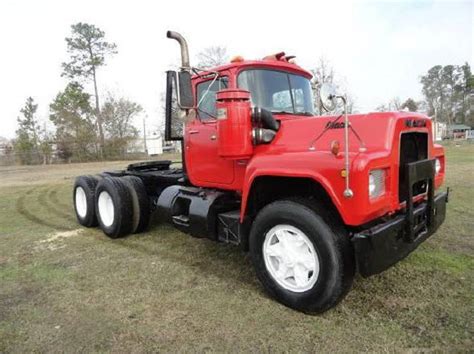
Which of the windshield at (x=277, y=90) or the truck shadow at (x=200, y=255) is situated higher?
the windshield at (x=277, y=90)

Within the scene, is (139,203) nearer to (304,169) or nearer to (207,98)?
(207,98)

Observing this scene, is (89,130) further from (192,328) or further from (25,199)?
(192,328)

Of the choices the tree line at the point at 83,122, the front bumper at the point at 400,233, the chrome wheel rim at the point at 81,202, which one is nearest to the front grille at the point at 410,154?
the front bumper at the point at 400,233

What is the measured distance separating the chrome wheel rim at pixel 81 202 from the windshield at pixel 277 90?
407 cm

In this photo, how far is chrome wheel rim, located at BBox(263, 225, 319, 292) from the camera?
127 inches

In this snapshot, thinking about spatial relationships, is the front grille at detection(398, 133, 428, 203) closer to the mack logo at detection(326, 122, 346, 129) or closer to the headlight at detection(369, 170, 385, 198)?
the headlight at detection(369, 170, 385, 198)

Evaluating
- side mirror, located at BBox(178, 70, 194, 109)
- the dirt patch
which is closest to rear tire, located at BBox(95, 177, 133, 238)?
the dirt patch

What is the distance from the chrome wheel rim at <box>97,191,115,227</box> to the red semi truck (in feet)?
5.24

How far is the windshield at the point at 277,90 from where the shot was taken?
4.09 metres

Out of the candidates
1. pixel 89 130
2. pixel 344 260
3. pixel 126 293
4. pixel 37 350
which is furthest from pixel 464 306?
pixel 89 130

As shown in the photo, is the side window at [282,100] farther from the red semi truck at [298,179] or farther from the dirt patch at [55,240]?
the dirt patch at [55,240]

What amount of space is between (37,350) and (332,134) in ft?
9.57

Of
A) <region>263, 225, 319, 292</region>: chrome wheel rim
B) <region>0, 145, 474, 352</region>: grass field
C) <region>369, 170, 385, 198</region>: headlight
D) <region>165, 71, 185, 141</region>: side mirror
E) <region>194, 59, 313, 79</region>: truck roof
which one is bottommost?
<region>0, 145, 474, 352</region>: grass field

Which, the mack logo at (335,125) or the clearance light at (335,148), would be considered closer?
the clearance light at (335,148)
